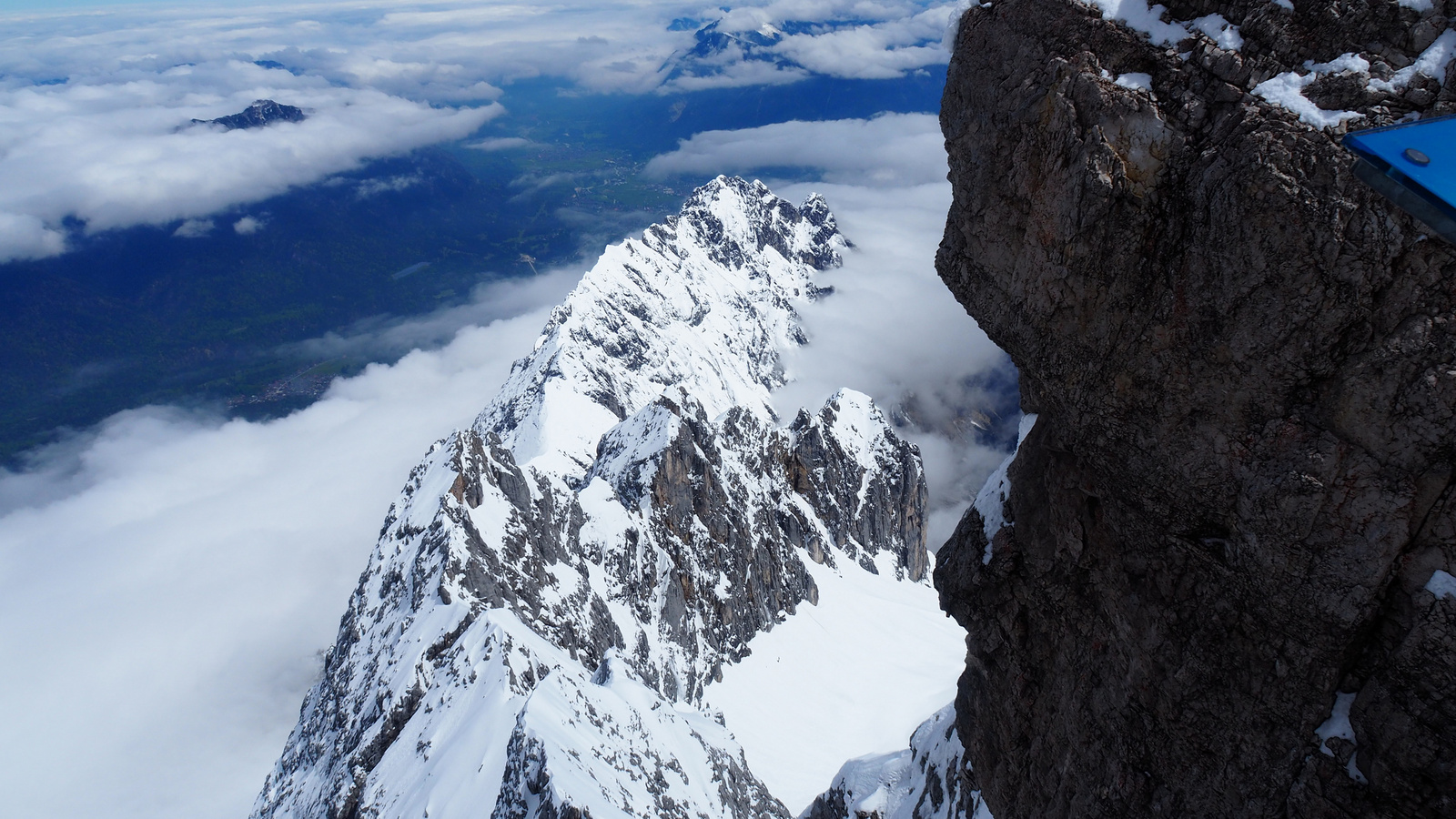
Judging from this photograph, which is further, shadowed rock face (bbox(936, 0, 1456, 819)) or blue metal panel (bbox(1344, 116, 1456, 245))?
shadowed rock face (bbox(936, 0, 1456, 819))

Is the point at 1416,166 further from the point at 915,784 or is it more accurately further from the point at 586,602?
the point at 586,602

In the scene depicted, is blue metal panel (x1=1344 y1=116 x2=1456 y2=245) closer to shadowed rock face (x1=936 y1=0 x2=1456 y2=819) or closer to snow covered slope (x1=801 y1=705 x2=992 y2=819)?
shadowed rock face (x1=936 y1=0 x2=1456 y2=819)

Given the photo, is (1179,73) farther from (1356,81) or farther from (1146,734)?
(1146,734)

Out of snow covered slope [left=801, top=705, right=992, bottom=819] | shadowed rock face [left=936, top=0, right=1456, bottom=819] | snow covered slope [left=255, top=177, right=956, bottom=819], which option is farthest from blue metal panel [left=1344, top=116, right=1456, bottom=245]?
snow covered slope [left=255, top=177, right=956, bottom=819]

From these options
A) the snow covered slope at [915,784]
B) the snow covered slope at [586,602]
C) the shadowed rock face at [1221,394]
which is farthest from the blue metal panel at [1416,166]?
the snow covered slope at [586,602]

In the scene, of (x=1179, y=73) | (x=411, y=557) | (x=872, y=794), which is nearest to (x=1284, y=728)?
(x=1179, y=73)

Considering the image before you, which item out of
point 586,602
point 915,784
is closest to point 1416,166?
point 915,784

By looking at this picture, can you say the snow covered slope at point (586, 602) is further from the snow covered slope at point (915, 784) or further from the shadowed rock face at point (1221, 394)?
the shadowed rock face at point (1221, 394)
